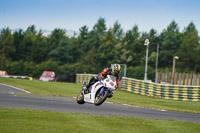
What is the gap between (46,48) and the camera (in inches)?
4035

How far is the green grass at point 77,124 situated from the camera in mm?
10016

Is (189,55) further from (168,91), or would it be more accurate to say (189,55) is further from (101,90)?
(101,90)

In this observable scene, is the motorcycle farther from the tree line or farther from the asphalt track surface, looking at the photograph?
the tree line

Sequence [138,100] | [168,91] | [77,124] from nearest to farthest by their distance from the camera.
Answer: [77,124] < [138,100] < [168,91]

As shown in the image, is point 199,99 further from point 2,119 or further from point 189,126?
point 2,119

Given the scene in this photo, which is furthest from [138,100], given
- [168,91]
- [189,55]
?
[189,55]

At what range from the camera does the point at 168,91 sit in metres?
30.8

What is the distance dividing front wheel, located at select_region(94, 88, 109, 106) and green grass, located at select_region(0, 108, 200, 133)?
1941mm

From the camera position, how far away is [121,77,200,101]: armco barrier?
29.6 m

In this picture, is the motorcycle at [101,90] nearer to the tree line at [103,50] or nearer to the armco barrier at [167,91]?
the armco barrier at [167,91]

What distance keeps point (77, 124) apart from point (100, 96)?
4070mm

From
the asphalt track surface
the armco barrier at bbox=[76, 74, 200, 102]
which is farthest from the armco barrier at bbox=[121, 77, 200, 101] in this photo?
the asphalt track surface

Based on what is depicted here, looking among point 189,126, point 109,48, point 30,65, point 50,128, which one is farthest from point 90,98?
point 109,48

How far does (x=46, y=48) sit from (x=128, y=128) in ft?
305
